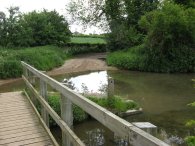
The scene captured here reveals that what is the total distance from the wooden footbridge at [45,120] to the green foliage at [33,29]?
2071 centimetres

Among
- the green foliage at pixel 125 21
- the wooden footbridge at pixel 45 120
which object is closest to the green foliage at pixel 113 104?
the wooden footbridge at pixel 45 120

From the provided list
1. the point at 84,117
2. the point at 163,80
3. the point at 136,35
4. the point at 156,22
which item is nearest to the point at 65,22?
the point at 136,35

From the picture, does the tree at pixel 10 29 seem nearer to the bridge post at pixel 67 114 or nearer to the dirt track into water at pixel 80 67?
the dirt track into water at pixel 80 67

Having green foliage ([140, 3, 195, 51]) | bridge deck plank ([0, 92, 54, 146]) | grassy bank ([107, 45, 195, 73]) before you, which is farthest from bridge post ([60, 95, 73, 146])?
grassy bank ([107, 45, 195, 73])

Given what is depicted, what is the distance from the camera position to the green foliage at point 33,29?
3070 cm

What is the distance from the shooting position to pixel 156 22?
26094 millimetres

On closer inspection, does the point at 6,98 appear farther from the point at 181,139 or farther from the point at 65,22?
the point at 65,22

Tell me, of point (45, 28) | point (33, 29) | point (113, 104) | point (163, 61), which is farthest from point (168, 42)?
point (113, 104)

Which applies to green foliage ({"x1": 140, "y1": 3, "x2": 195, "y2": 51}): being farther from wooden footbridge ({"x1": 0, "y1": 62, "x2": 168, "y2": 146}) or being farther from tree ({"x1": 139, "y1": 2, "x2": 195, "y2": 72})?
wooden footbridge ({"x1": 0, "y1": 62, "x2": 168, "y2": 146})

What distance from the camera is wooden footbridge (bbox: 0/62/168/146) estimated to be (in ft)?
8.69

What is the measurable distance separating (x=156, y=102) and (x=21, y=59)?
1355 cm

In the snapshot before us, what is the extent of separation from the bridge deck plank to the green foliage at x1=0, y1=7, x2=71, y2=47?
21876 mm

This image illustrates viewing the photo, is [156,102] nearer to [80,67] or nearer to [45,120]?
[45,120]

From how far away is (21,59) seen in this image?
25719 mm
